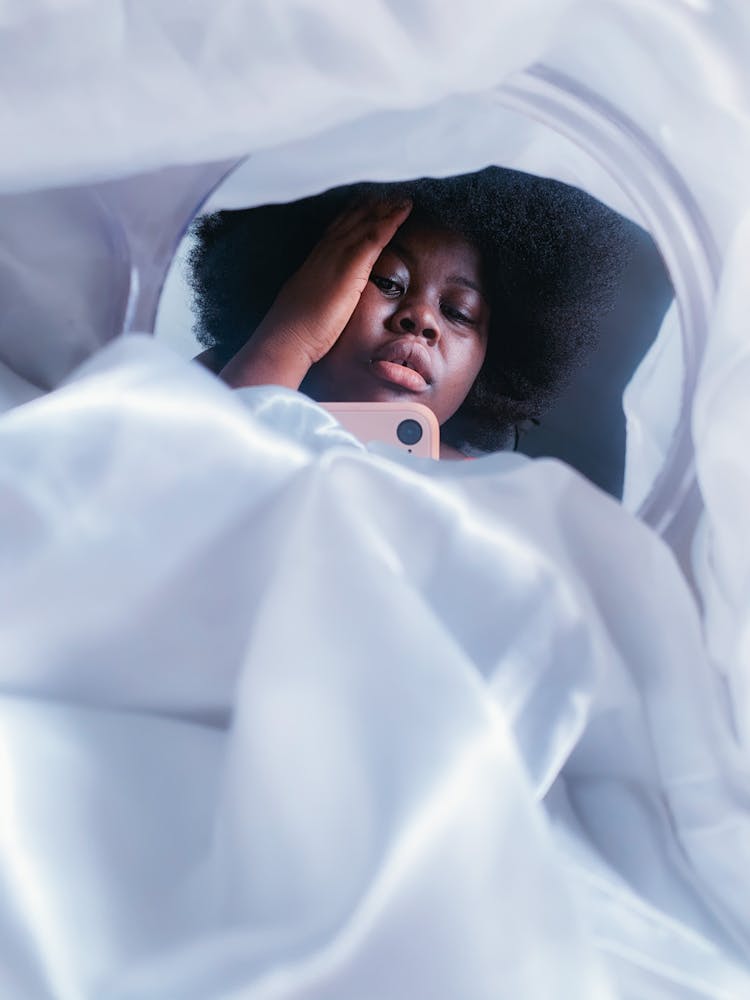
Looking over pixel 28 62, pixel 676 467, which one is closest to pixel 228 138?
pixel 28 62

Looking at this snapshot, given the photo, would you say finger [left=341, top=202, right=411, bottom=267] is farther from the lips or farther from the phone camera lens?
the phone camera lens

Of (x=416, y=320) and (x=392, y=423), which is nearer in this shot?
(x=392, y=423)

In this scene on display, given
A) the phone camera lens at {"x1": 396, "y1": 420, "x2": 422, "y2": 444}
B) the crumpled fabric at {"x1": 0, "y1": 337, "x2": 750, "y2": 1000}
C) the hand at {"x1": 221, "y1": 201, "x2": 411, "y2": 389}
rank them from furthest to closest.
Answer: the hand at {"x1": 221, "y1": 201, "x2": 411, "y2": 389} < the phone camera lens at {"x1": 396, "y1": 420, "x2": 422, "y2": 444} < the crumpled fabric at {"x1": 0, "y1": 337, "x2": 750, "y2": 1000}

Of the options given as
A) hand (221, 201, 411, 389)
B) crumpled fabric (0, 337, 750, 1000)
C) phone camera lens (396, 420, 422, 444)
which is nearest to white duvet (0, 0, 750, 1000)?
crumpled fabric (0, 337, 750, 1000)

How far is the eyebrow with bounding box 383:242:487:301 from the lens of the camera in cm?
97

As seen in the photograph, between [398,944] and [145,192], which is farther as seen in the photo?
[145,192]

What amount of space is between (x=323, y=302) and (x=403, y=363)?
91 millimetres

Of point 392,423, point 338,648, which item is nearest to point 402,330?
point 392,423

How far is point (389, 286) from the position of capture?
3.18 ft

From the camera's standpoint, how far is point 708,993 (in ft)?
0.92

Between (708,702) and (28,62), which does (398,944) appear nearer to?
(708,702)

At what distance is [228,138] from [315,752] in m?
0.27

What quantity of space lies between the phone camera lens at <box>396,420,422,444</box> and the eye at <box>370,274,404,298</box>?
213 mm

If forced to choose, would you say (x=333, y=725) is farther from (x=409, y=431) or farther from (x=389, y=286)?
(x=389, y=286)
